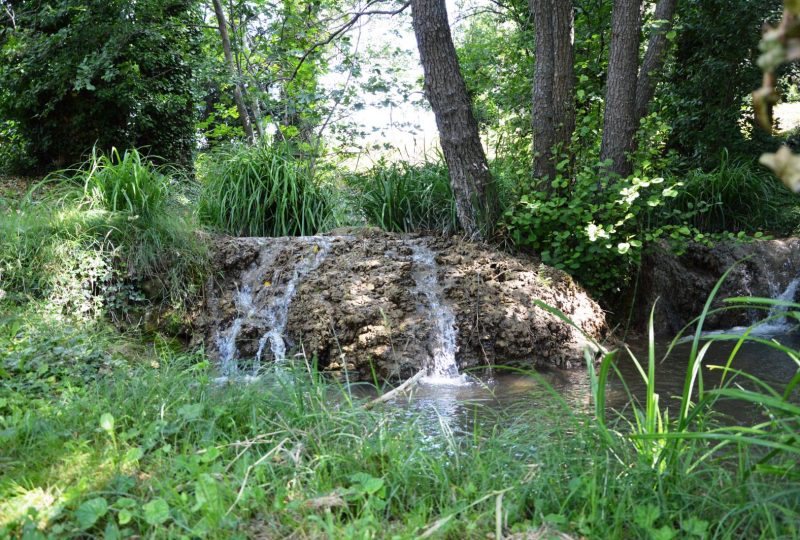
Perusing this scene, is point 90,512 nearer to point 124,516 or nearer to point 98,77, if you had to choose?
point 124,516

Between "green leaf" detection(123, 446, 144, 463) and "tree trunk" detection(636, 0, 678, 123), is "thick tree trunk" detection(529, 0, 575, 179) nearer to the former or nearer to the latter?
"tree trunk" detection(636, 0, 678, 123)

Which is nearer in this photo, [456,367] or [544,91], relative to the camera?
[456,367]

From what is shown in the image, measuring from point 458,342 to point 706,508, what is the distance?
3391 mm

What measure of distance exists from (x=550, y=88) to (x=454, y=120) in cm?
106

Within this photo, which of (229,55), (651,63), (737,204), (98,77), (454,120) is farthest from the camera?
(98,77)

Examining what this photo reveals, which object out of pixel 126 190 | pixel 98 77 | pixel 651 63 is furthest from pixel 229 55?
pixel 651 63

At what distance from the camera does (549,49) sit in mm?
6441

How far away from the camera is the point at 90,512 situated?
210 cm

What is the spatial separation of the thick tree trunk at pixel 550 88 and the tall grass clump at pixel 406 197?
1.19m

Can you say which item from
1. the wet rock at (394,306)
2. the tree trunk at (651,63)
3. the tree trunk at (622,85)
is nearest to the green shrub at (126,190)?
the wet rock at (394,306)

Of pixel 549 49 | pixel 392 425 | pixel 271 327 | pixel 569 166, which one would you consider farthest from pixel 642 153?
pixel 392 425

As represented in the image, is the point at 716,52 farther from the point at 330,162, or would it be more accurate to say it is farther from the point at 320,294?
the point at 320,294

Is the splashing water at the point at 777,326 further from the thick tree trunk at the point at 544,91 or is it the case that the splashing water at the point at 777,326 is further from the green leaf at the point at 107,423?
the green leaf at the point at 107,423

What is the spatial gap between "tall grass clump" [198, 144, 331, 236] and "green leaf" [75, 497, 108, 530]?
17.0ft
